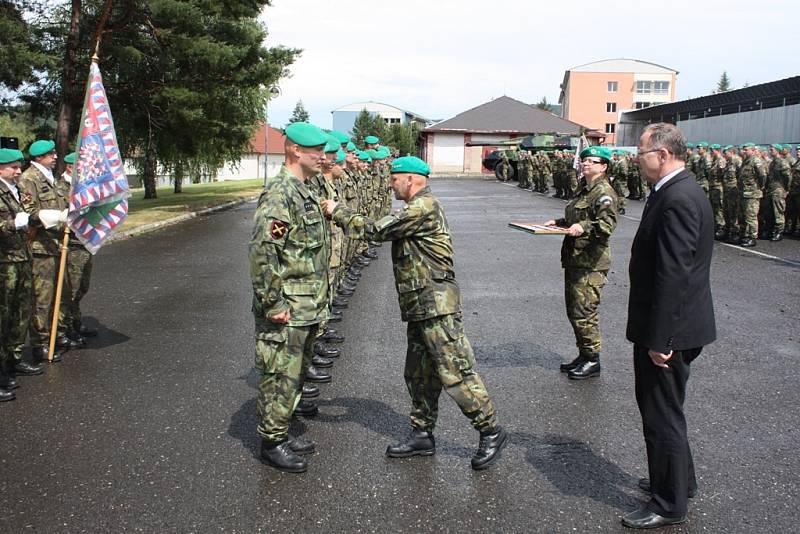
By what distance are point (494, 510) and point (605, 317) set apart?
191 inches

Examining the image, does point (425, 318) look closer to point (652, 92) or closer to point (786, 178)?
point (786, 178)

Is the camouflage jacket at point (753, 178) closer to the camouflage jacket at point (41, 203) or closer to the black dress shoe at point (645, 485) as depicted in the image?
the black dress shoe at point (645, 485)

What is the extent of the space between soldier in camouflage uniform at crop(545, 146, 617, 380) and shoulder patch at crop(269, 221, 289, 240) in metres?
2.76

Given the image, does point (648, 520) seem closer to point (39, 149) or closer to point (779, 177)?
point (39, 149)

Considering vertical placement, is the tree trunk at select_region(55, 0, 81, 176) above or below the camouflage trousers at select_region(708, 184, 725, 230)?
above

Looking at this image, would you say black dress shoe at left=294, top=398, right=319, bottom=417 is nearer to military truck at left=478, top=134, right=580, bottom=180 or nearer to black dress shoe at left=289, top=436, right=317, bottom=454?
black dress shoe at left=289, top=436, right=317, bottom=454

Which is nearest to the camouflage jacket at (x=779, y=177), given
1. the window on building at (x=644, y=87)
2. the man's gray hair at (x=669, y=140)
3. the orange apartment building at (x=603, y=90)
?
the man's gray hair at (x=669, y=140)

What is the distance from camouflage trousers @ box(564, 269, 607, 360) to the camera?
593 centimetres

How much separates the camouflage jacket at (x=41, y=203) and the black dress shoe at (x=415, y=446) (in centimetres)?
401

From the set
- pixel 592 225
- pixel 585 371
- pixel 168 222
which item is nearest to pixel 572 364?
pixel 585 371

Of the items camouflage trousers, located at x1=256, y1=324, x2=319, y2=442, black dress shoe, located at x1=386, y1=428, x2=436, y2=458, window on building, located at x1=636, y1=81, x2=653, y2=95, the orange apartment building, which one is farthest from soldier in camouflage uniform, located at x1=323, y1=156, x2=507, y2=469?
window on building, located at x1=636, y1=81, x2=653, y2=95

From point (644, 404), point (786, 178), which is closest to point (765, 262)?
point (786, 178)

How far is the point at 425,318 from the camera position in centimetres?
420

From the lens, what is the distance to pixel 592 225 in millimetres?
5852
